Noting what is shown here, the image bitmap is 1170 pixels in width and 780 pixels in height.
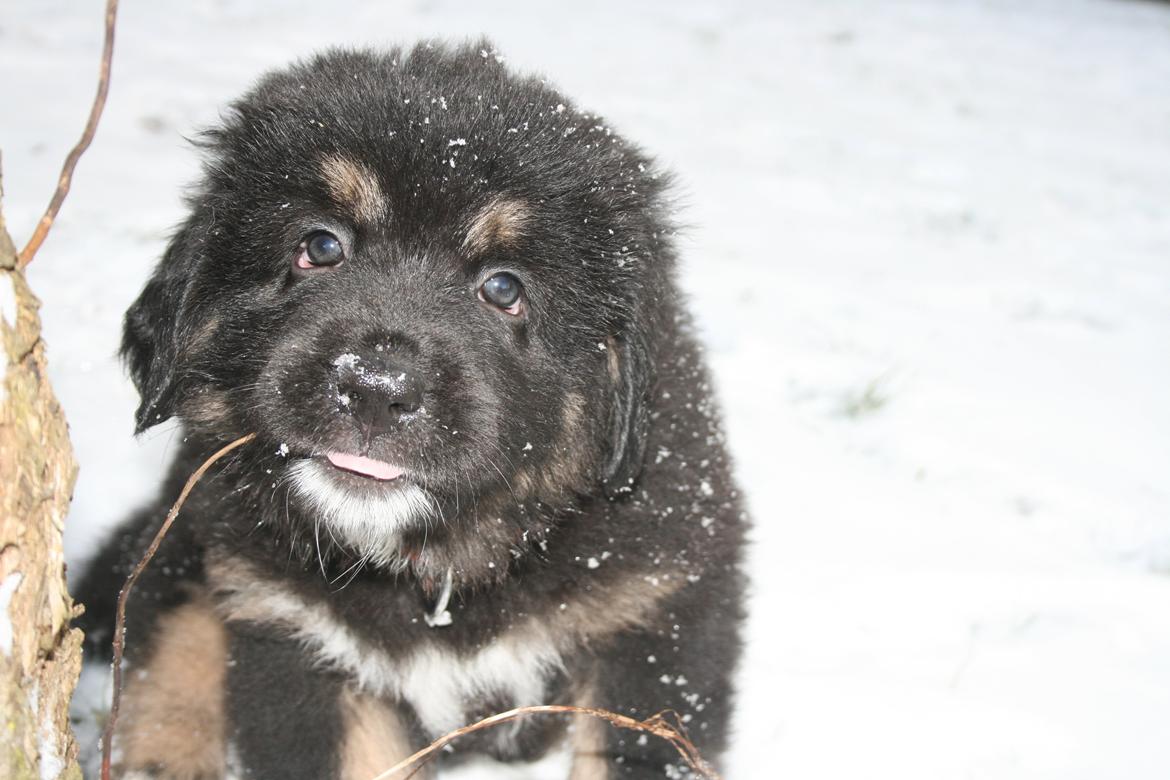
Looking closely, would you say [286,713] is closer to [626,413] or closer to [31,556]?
[626,413]

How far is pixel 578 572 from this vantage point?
2395mm

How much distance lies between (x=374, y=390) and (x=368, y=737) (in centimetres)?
105

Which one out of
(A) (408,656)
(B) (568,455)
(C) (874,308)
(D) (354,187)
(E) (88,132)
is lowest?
(C) (874,308)

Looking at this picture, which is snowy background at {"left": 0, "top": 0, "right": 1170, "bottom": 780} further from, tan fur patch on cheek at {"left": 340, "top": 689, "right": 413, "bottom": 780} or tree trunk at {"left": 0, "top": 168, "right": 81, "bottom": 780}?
tree trunk at {"left": 0, "top": 168, "right": 81, "bottom": 780}

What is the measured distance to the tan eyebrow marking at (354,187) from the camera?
2072 mm

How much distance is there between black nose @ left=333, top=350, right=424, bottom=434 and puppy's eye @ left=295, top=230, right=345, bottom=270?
0.32m

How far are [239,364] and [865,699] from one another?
1.76 m

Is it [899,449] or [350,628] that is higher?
[350,628]

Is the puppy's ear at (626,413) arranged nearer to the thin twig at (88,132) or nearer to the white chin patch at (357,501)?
the white chin patch at (357,501)

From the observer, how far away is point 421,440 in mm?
1950

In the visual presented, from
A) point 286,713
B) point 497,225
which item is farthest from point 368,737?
point 497,225

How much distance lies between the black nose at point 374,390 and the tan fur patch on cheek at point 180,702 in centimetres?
104

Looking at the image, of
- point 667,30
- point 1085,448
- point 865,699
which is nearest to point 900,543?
point 865,699

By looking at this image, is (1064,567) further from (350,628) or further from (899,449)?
(350,628)
